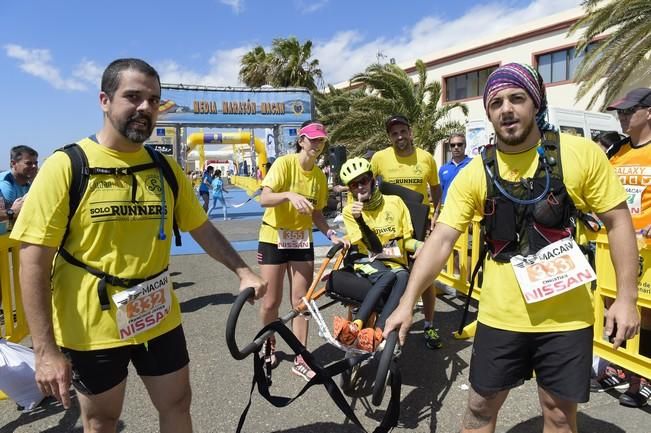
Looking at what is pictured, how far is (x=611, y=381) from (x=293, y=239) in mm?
2701

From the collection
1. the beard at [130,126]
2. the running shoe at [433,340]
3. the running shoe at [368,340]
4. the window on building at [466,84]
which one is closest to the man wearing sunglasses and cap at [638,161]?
the running shoe at [433,340]

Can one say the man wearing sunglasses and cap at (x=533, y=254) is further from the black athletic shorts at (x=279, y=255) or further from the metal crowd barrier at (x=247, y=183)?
the metal crowd barrier at (x=247, y=183)

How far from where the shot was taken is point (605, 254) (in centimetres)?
357

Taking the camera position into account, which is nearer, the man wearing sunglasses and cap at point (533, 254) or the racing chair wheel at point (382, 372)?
the racing chair wheel at point (382, 372)

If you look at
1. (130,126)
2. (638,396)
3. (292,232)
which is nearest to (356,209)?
(292,232)

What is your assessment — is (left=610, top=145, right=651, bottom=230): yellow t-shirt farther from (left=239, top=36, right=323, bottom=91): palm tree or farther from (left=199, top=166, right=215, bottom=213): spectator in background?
(left=239, top=36, right=323, bottom=91): palm tree

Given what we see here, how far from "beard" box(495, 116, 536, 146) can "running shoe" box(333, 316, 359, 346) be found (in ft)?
5.50

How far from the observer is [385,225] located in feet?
13.6

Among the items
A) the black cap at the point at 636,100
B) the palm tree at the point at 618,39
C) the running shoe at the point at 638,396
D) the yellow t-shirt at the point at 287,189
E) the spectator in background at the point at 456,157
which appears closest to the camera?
the running shoe at the point at 638,396

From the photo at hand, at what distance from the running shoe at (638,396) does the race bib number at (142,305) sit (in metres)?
3.17

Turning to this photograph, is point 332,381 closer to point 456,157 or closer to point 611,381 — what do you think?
point 611,381

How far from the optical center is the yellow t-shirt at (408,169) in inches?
190

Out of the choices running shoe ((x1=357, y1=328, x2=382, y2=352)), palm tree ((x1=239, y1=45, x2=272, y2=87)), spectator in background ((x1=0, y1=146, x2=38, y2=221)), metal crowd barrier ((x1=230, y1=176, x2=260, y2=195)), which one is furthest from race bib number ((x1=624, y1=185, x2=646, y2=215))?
palm tree ((x1=239, y1=45, x2=272, y2=87))

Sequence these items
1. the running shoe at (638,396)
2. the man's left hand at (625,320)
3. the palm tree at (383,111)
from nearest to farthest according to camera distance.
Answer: the man's left hand at (625,320)
the running shoe at (638,396)
the palm tree at (383,111)
